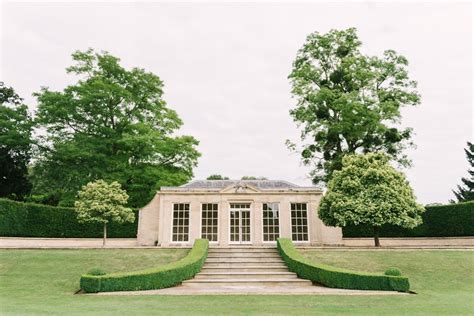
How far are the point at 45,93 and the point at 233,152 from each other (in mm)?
18291

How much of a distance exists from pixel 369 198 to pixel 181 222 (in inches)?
508

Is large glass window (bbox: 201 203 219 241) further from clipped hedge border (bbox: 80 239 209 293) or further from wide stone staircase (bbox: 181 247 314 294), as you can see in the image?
clipped hedge border (bbox: 80 239 209 293)

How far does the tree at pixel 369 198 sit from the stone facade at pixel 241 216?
8.70 ft

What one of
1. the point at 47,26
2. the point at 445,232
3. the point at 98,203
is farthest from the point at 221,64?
the point at 445,232

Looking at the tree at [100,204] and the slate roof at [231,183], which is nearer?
the tree at [100,204]

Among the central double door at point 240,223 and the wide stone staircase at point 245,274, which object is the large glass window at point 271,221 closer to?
the central double door at point 240,223

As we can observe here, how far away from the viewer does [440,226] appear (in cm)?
2623

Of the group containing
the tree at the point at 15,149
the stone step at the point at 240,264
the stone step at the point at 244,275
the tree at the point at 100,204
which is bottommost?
the stone step at the point at 244,275

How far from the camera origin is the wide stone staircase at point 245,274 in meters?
13.3

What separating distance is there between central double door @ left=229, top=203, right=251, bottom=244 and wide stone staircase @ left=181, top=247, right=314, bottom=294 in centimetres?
475

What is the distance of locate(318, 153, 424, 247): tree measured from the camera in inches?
808

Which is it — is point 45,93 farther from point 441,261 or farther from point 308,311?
point 441,261

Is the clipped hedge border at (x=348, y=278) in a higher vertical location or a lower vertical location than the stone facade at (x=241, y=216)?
lower

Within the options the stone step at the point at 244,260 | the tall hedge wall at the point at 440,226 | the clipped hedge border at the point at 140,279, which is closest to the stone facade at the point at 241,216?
the tall hedge wall at the point at 440,226
